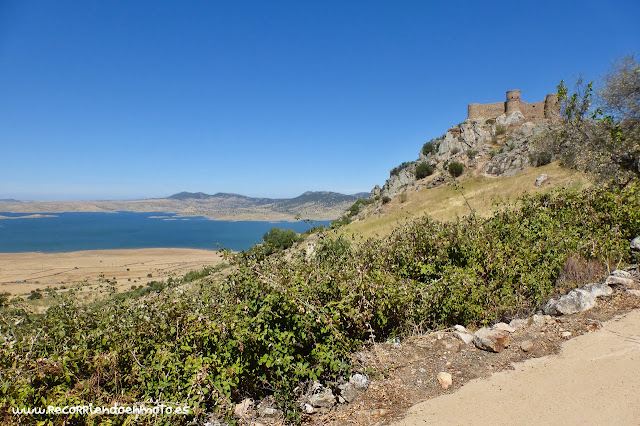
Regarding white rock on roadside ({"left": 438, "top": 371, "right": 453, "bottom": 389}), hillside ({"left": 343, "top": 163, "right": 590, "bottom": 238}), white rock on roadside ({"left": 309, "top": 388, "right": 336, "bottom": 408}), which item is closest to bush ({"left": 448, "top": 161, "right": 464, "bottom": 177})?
hillside ({"left": 343, "top": 163, "right": 590, "bottom": 238})

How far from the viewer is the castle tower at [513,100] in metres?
50.3

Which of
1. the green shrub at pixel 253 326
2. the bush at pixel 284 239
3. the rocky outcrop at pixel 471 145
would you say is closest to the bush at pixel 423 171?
the rocky outcrop at pixel 471 145

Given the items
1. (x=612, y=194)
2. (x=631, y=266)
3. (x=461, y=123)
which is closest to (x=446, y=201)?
(x=612, y=194)

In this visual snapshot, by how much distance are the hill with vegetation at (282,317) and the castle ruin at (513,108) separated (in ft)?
165

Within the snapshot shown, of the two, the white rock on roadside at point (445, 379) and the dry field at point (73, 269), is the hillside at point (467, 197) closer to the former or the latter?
the white rock on roadside at point (445, 379)

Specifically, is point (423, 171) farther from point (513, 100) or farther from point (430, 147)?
point (513, 100)

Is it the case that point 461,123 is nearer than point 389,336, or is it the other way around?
point 389,336

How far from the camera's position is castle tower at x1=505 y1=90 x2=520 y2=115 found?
50344mm

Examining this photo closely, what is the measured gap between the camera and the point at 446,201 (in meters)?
27.6

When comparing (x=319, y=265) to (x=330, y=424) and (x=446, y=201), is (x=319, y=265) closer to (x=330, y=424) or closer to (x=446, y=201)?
(x=330, y=424)

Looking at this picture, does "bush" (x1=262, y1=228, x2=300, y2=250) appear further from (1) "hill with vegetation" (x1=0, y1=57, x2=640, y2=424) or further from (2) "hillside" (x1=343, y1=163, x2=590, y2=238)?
(2) "hillside" (x1=343, y1=163, x2=590, y2=238)

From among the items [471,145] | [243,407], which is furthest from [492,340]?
[471,145]

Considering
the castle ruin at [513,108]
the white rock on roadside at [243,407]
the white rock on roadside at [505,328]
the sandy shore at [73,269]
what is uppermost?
the castle ruin at [513,108]

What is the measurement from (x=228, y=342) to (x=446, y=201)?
87.6 feet
